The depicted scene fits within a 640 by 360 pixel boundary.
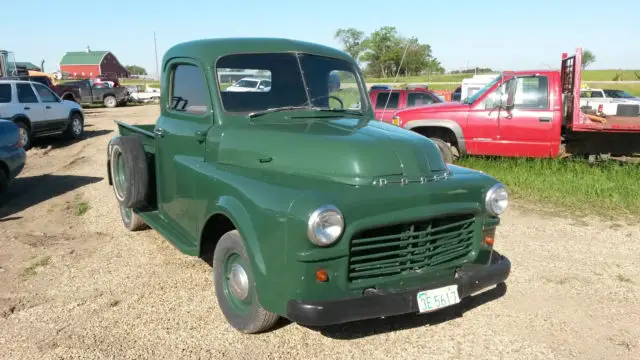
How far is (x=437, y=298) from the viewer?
9.98 feet

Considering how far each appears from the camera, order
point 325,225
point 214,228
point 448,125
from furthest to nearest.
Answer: point 448,125 → point 214,228 → point 325,225

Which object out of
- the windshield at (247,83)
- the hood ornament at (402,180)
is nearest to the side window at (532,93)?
the windshield at (247,83)

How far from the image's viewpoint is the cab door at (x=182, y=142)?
12.7 feet

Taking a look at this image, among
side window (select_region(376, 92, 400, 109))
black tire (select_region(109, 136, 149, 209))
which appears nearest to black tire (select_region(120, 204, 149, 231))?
black tire (select_region(109, 136, 149, 209))

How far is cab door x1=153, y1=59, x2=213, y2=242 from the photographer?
12.7 feet

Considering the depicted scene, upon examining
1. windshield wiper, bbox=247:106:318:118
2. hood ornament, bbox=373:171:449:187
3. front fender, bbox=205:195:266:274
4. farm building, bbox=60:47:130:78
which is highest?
farm building, bbox=60:47:130:78

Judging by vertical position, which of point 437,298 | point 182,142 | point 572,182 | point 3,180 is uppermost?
point 182,142

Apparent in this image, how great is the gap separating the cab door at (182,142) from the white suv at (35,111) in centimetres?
822

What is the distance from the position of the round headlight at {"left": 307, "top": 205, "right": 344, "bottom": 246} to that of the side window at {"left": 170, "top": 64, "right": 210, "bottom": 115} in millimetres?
1656

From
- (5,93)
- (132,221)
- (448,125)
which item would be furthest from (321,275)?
(5,93)

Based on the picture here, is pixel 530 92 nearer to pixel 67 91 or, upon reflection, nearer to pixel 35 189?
pixel 35 189

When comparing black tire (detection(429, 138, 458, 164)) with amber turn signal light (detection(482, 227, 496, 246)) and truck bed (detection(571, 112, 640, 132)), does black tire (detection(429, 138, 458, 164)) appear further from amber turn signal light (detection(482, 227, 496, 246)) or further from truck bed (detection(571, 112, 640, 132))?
amber turn signal light (detection(482, 227, 496, 246))

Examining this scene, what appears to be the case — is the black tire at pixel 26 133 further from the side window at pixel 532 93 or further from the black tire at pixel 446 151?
the side window at pixel 532 93

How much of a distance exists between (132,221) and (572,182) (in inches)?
242
